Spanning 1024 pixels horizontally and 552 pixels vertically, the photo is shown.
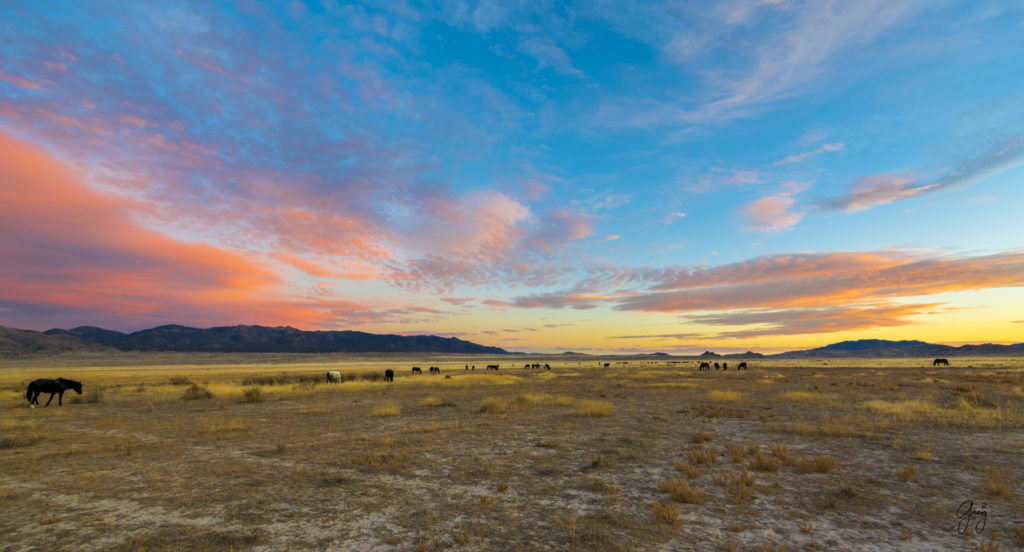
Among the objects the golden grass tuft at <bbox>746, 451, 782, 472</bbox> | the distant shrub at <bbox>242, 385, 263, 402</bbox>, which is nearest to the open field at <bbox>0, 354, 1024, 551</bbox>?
the golden grass tuft at <bbox>746, 451, 782, 472</bbox>

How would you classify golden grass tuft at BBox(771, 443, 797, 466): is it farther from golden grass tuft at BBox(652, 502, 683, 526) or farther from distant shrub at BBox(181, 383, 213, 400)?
distant shrub at BBox(181, 383, 213, 400)

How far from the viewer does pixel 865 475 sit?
30.4 ft

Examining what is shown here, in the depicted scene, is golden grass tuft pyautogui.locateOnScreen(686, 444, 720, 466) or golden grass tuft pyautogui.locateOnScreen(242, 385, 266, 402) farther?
golden grass tuft pyautogui.locateOnScreen(242, 385, 266, 402)

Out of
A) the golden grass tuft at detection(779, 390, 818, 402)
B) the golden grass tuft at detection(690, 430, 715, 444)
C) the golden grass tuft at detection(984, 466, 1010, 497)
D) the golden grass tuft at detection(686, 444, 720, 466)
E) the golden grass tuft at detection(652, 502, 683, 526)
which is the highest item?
the golden grass tuft at detection(984, 466, 1010, 497)

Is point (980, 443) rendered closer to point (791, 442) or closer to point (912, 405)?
point (791, 442)

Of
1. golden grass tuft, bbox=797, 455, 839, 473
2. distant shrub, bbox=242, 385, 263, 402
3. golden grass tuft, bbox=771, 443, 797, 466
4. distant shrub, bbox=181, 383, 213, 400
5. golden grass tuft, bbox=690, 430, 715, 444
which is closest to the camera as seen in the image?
golden grass tuft, bbox=797, 455, 839, 473

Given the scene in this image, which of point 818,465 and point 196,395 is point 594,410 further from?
point 196,395

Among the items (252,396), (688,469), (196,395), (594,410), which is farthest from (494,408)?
(196,395)

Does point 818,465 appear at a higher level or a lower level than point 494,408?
higher

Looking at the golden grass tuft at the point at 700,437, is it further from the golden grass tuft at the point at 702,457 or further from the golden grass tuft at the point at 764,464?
the golden grass tuft at the point at 764,464

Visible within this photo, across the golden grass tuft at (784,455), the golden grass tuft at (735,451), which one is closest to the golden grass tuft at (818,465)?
the golden grass tuft at (784,455)

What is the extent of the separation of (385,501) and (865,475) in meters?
9.88

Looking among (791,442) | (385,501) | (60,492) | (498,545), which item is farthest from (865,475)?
(60,492)

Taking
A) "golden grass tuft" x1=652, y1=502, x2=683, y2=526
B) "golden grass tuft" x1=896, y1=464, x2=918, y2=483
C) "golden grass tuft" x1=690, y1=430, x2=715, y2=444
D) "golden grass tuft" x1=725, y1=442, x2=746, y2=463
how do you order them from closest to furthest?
"golden grass tuft" x1=652, y1=502, x2=683, y2=526, "golden grass tuft" x1=896, y1=464, x2=918, y2=483, "golden grass tuft" x1=725, y1=442, x2=746, y2=463, "golden grass tuft" x1=690, y1=430, x2=715, y2=444
